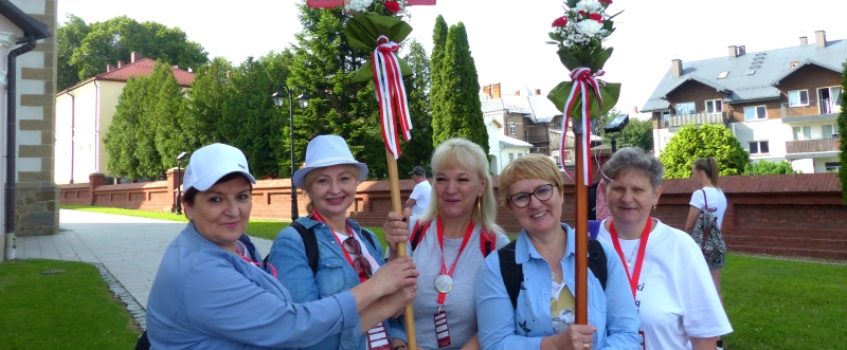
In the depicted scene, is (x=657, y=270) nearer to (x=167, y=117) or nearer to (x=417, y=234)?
(x=417, y=234)

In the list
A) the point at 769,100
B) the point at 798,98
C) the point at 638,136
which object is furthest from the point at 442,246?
the point at 638,136

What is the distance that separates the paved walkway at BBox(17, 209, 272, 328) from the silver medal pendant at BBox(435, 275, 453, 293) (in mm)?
5287

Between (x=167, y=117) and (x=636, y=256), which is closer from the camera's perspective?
(x=636, y=256)

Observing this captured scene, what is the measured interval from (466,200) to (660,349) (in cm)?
117

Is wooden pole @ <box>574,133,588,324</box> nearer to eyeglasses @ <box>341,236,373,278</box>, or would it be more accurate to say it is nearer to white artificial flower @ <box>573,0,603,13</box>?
white artificial flower @ <box>573,0,603,13</box>

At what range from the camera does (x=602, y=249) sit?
9.10 feet

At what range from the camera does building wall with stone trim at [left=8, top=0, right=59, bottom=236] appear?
18125 millimetres

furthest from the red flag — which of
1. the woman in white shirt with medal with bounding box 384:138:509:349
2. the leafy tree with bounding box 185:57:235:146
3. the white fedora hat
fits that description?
the leafy tree with bounding box 185:57:235:146

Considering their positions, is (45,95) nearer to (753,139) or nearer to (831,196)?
(831,196)

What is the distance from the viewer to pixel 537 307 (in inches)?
105

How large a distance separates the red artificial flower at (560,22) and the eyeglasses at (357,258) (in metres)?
1.33

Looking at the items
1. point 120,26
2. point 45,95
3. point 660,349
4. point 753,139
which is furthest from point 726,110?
point 120,26

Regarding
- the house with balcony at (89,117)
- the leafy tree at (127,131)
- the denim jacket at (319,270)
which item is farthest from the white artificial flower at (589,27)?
the house with balcony at (89,117)

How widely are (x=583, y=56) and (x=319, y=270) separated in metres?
1.45
